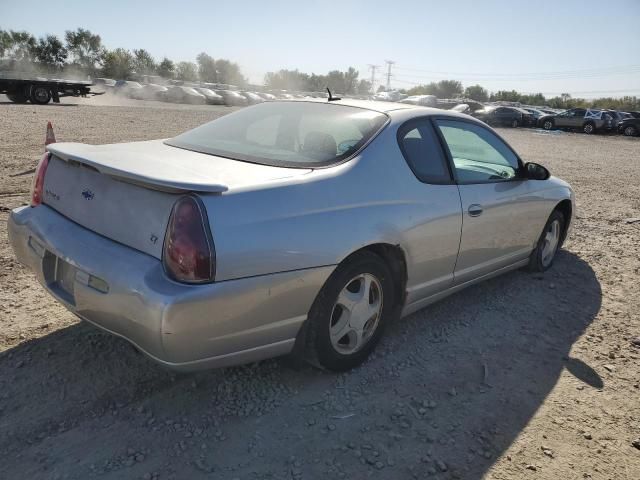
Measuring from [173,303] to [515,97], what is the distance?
94.9 meters

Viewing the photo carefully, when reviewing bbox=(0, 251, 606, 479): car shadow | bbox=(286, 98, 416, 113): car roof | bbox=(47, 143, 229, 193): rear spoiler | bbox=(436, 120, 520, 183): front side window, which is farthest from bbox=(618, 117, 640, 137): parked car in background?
bbox=(47, 143, 229, 193): rear spoiler

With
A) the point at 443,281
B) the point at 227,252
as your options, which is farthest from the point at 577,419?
the point at 227,252

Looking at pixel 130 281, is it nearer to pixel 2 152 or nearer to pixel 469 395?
pixel 469 395

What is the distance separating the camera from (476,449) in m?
2.38

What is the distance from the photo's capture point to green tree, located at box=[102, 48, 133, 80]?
74500 millimetres

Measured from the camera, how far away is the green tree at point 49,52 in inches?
2741

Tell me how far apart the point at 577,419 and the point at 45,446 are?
2605 mm

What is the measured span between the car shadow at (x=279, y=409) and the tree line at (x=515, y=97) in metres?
72.8

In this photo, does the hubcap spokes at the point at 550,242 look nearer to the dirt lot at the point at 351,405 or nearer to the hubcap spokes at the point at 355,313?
the dirt lot at the point at 351,405

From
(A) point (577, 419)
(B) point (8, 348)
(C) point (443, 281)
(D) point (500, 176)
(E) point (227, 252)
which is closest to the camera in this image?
(E) point (227, 252)

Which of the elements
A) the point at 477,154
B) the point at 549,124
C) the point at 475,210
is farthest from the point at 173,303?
the point at 549,124

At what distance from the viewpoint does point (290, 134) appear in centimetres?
314

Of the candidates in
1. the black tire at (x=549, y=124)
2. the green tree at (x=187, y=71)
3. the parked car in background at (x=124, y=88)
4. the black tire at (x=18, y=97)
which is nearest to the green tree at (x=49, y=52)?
the green tree at (x=187, y=71)

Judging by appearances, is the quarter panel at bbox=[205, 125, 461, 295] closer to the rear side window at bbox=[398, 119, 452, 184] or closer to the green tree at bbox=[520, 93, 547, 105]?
the rear side window at bbox=[398, 119, 452, 184]
